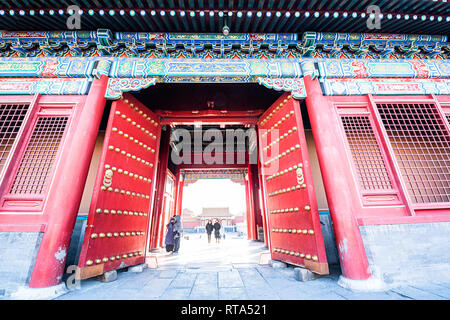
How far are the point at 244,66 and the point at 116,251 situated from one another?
12.9 ft

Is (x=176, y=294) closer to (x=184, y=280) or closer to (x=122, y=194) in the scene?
(x=184, y=280)

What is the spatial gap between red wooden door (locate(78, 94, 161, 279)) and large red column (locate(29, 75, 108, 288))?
0.20 metres

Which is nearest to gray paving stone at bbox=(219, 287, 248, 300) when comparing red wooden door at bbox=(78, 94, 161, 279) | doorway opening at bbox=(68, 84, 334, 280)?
doorway opening at bbox=(68, 84, 334, 280)

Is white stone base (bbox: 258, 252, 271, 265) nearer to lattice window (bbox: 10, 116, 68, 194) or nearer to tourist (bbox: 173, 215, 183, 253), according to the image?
tourist (bbox: 173, 215, 183, 253)

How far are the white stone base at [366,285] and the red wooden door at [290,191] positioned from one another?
0.93ft

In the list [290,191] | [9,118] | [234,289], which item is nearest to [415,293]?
[290,191]

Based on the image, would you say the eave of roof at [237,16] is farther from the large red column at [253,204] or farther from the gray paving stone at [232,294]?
the large red column at [253,204]

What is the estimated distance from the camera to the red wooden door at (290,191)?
2740mm

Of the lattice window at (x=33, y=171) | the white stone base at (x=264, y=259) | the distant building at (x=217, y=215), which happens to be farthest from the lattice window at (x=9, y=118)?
the distant building at (x=217, y=215)

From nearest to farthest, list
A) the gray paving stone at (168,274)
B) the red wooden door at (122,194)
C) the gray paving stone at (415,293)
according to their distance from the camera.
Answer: the gray paving stone at (415,293) → the red wooden door at (122,194) → the gray paving stone at (168,274)

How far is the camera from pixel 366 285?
2.16 metres

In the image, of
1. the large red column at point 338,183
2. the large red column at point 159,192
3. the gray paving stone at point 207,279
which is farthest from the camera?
the large red column at point 159,192
